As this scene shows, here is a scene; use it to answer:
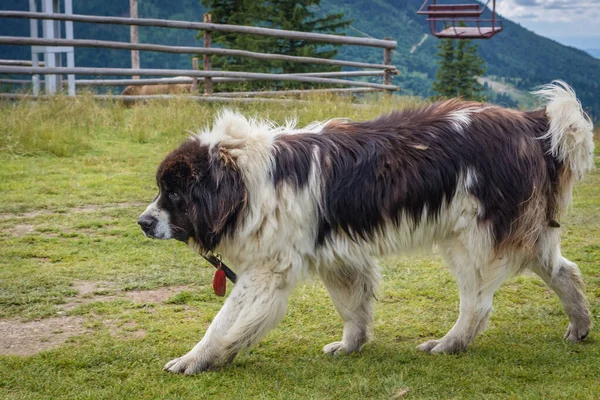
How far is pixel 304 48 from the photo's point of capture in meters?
27.1

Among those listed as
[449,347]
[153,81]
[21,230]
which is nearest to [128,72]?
[153,81]

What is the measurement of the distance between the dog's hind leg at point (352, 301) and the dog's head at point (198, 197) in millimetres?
796

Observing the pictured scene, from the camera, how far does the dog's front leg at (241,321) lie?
162 inches

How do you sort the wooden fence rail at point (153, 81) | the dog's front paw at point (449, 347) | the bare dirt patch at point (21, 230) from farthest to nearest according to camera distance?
the wooden fence rail at point (153, 81) → the bare dirt patch at point (21, 230) → the dog's front paw at point (449, 347)

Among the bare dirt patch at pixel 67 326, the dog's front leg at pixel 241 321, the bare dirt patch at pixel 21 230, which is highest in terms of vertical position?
the dog's front leg at pixel 241 321

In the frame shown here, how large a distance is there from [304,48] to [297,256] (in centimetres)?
2371

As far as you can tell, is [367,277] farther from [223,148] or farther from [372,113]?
[372,113]

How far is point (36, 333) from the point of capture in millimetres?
4785

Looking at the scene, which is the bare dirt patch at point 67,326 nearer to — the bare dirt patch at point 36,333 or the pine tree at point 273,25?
the bare dirt patch at point 36,333

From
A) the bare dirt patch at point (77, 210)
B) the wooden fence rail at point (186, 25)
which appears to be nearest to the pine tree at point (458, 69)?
the wooden fence rail at point (186, 25)

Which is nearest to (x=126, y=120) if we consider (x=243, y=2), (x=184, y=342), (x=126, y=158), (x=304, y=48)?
(x=126, y=158)

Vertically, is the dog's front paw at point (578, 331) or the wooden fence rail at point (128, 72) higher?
the wooden fence rail at point (128, 72)

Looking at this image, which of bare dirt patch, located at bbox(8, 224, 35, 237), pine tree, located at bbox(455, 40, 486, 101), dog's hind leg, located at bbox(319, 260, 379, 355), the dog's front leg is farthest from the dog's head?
pine tree, located at bbox(455, 40, 486, 101)

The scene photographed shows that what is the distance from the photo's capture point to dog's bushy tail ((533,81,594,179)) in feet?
14.0
